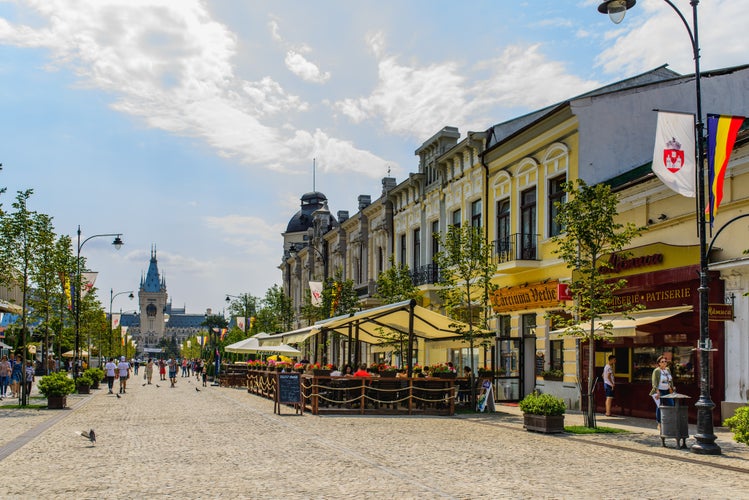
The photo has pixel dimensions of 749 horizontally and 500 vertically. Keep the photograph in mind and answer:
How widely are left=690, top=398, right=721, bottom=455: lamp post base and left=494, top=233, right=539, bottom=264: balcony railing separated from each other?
12.6 m

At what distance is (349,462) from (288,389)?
10266mm

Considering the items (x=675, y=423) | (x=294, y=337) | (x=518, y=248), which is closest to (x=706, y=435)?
(x=675, y=423)

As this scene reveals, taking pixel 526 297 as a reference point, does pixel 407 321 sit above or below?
below

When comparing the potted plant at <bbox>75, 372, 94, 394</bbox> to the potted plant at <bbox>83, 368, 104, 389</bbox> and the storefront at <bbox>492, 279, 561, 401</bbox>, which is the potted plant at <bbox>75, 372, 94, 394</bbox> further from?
the storefront at <bbox>492, 279, 561, 401</bbox>

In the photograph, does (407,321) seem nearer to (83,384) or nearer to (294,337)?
(294,337)

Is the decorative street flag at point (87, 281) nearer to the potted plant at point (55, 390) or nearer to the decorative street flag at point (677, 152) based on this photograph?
the potted plant at point (55, 390)

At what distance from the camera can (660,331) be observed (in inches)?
778

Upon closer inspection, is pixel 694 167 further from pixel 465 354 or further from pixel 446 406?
pixel 465 354

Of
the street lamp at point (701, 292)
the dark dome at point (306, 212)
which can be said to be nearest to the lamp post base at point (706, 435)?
the street lamp at point (701, 292)

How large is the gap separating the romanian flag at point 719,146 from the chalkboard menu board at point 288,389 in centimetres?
1157

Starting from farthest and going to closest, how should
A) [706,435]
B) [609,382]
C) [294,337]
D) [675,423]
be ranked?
1. [294,337]
2. [609,382]
3. [675,423]
4. [706,435]

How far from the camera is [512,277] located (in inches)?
1115

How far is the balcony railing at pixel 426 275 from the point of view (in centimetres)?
3509

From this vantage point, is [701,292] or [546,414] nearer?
[701,292]
